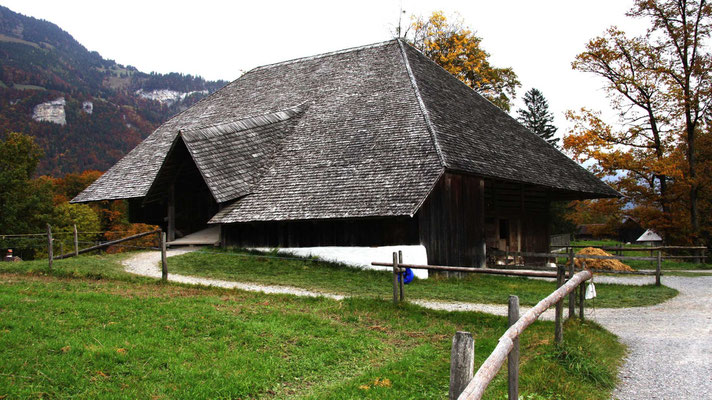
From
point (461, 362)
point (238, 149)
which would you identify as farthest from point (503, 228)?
point (461, 362)

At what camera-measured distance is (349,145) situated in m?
17.4

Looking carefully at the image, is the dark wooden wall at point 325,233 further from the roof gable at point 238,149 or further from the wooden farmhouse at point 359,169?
the roof gable at point 238,149

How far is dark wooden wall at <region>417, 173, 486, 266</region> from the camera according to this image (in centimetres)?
1517

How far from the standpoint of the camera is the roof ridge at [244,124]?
1859cm

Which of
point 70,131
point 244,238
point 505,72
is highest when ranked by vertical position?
point 70,131

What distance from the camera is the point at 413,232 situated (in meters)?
15.1

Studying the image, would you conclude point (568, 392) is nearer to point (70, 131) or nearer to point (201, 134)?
point (201, 134)

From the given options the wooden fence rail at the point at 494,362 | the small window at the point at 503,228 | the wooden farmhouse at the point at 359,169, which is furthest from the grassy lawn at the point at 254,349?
the small window at the point at 503,228

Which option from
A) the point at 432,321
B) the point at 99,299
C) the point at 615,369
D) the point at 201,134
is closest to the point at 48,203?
the point at 201,134

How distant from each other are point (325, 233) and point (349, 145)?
3.20 m

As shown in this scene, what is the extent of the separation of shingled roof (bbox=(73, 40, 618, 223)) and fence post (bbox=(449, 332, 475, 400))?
10.6 metres

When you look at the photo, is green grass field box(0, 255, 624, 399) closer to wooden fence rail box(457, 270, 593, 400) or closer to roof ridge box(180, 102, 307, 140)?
wooden fence rail box(457, 270, 593, 400)

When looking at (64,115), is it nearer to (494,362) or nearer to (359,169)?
(359,169)

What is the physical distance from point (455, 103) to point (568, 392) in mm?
15688
